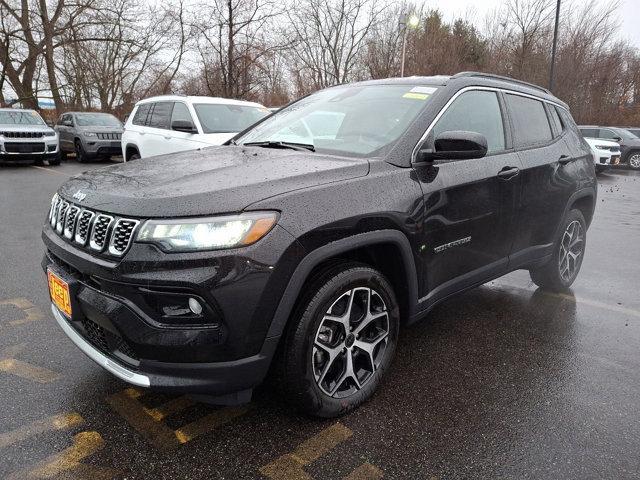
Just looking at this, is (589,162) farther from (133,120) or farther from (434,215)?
(133,120)

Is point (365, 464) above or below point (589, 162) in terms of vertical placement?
below

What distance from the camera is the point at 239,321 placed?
1960 mm

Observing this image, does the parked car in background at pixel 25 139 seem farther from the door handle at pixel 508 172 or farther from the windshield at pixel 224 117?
the door handle at pixel 508 172

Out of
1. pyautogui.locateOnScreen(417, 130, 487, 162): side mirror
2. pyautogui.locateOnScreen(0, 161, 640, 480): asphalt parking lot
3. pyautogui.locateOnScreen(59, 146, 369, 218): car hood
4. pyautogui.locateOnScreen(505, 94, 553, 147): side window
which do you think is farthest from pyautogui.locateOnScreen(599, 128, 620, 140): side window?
pyautogui.locateOnScreen(59, 146, 369, 218): car hood

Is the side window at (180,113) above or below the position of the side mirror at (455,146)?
above

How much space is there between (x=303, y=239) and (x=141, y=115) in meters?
8.86

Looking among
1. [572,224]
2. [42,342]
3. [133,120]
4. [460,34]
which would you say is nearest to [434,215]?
[572,224]

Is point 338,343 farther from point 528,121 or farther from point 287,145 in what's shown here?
point 528,121

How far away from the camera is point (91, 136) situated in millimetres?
15109

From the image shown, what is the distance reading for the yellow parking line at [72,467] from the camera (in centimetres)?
201

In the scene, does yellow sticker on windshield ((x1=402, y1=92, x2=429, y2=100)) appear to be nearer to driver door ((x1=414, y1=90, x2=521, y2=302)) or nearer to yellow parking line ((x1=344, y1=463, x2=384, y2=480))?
driver door ((x1=414, y1=90, x2=521, y2=302))

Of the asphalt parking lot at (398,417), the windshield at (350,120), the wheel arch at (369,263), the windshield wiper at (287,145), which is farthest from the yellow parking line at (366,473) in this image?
the windshield wiper at (287,145)

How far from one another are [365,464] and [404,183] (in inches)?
54.5

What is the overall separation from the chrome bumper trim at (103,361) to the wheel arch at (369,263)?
574 mm
